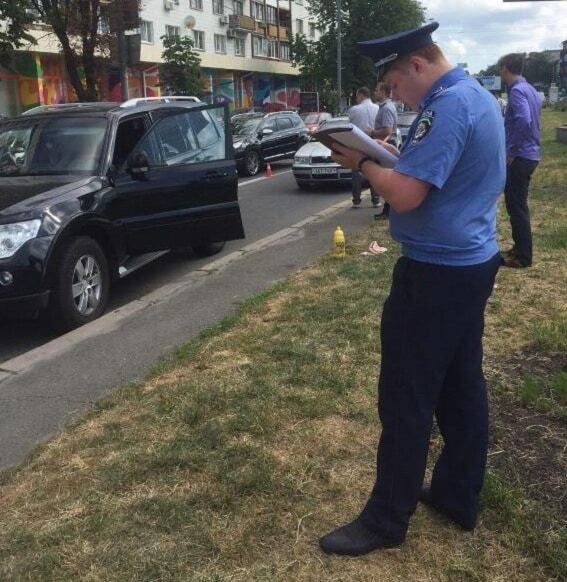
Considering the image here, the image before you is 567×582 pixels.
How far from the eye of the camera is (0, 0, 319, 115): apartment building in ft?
100

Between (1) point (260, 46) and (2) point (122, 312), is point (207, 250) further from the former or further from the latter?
(1) point (260, 46)

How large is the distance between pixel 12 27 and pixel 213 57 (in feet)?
121

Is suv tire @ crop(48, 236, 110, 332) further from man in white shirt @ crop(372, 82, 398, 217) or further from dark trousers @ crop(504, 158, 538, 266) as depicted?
man in white shirt @ crop(372, 82, 398, 217)

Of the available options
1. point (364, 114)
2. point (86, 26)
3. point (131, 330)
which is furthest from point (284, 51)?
point (131, 330)

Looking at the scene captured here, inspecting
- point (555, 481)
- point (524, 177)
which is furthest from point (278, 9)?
point (555, 481)

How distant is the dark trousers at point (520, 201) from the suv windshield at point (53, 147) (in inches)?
147

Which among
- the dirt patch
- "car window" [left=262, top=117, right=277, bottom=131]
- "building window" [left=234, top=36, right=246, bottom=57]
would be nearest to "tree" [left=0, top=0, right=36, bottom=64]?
"car window" [left=262, top=117, right=277, bottom=131]

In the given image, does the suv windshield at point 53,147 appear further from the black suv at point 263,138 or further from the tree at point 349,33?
the tree at point 349,33

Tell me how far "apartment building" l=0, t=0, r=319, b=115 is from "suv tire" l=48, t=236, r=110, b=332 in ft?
67.8

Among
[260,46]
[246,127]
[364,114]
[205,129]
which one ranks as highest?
[260,46]

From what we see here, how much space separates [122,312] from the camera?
5.61m

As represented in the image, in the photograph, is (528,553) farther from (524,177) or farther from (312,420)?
(524,177)

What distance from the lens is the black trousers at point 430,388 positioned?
7.23 feet

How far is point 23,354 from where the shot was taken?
15.9 ft
